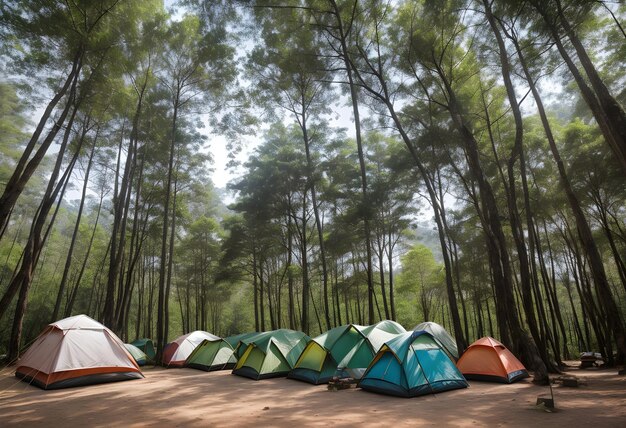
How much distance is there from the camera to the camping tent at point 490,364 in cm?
695

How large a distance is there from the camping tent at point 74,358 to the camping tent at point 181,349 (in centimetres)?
430

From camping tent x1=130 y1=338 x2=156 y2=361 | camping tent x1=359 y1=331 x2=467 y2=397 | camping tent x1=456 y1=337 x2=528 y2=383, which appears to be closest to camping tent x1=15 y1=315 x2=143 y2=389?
camping tent x1=359 y1=331 x2=467 y2=397

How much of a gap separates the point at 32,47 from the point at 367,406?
37.2 feet

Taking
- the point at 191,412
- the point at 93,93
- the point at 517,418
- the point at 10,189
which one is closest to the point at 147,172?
the point at 93,93

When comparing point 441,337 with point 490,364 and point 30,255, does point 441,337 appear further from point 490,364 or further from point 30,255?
point 30,255

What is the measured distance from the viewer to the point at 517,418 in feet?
13.3

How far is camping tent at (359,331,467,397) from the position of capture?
226 inches

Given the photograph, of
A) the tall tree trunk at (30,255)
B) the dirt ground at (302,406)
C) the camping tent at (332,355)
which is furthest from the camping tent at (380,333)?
the tall tree trunk at (30,255)

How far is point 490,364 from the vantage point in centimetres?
714

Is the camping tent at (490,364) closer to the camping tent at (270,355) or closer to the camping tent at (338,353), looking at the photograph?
the camping tent at (338,353)

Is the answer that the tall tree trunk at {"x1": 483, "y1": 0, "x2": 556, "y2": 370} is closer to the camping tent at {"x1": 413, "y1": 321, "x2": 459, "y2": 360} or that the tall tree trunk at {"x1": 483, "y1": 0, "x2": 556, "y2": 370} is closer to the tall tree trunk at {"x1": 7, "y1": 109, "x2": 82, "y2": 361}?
the camping tent at {"x1": 413, "y1": 321, "x2": 459, "y2": 360}

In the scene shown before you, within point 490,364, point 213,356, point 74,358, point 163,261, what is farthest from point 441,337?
point 74,358

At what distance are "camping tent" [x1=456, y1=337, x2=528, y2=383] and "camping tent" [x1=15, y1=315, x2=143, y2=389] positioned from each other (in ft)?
27.4

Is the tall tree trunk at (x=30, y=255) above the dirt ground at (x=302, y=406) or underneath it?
above
